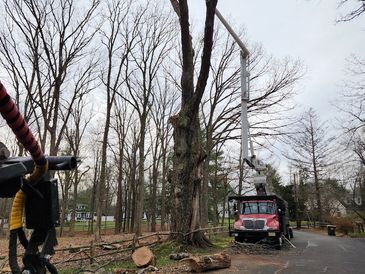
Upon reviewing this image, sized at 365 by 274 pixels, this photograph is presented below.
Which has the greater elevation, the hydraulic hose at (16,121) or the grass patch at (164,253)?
the hydraulic hose at (16,121)

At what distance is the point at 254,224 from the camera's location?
1878 cm

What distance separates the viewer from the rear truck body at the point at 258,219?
18453mm

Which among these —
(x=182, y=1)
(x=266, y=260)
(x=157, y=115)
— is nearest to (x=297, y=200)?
(x=157, y=115)

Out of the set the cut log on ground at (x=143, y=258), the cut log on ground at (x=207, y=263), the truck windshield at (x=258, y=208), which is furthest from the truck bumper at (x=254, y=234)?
the cut log on ground at (x=143, y=258)

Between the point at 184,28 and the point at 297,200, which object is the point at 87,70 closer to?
the point at 184,28

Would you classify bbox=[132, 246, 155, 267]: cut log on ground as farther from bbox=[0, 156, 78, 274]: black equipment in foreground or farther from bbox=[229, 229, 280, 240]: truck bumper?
bbox=[0, 156, 78, 274]: black equipment in foreground

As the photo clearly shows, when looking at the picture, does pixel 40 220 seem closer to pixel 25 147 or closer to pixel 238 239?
pixel 25 147

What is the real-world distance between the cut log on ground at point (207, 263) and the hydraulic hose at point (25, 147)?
913 centimetres

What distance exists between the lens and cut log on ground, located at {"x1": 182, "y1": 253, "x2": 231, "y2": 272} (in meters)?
10.6

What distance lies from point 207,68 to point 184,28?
1.95 m

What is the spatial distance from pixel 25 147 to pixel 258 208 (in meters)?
18.7

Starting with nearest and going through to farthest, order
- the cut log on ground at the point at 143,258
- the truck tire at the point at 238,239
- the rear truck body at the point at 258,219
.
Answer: the cut log on ground at the point at 143,258
the rear truck body at the point at 258,219
the truck tire at the point at 238,239

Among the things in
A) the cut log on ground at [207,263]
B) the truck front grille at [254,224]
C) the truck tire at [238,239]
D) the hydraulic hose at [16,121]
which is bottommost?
the cut log on ground at [207,263]

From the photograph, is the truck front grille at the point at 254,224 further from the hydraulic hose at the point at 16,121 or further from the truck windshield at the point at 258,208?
the hydraulic hose at the point at 16,121
